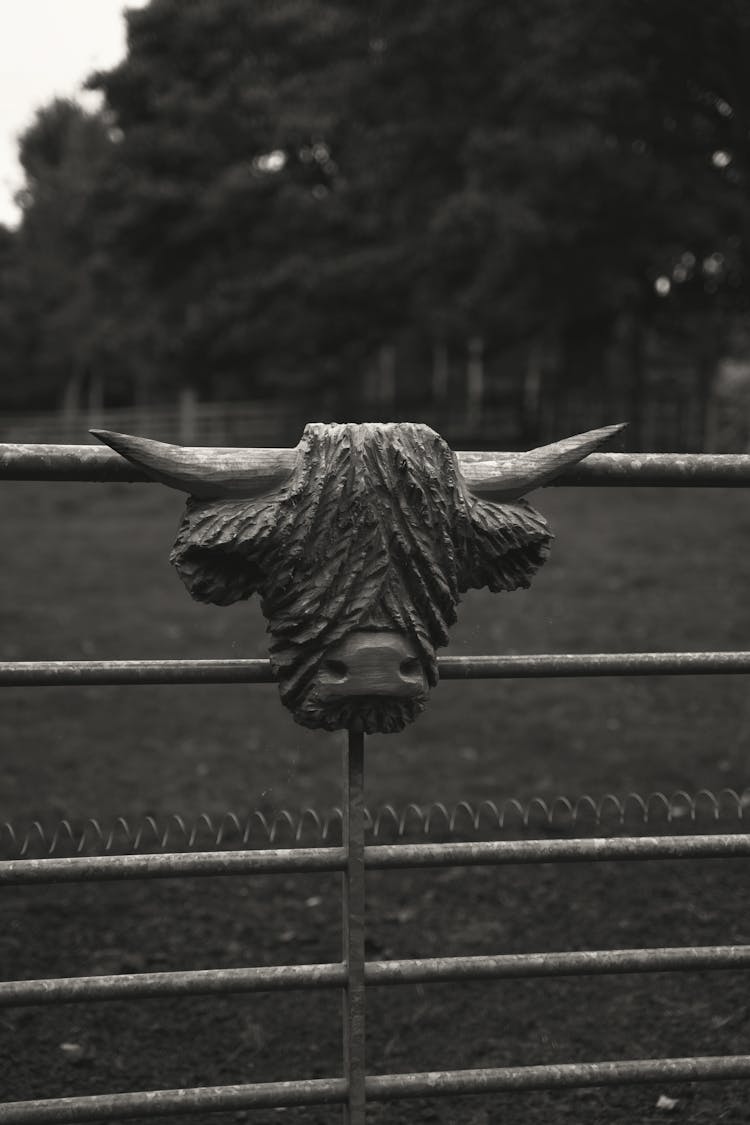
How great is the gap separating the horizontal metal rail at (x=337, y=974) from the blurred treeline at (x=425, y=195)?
10030 mm

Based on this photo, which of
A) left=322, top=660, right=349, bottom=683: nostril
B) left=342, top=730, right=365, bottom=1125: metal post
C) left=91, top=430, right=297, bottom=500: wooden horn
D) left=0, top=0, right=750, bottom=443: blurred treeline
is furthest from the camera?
left=0, top=0, right=750, bottom=443: blurred treeline

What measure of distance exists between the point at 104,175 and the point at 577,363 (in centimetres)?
908

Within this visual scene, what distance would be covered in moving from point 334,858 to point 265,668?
30 centimetres

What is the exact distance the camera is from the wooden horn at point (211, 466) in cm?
150

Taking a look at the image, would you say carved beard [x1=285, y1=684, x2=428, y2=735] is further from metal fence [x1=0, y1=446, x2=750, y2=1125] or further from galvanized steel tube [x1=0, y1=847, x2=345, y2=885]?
galvanized steel tube [x1=0, y1=847, x2=345, y2=885]

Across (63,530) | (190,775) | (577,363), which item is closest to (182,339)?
(577,363)

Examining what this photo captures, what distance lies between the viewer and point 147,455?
1.50 metres

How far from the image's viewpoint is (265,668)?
1.73 meters

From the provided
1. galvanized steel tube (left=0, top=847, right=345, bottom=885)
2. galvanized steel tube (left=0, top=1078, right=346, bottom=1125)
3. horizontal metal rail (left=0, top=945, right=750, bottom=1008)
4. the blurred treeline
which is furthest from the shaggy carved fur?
the blurred treeline

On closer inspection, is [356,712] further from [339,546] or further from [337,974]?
[337,974]

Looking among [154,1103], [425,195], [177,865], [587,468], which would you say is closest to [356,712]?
[177,865]

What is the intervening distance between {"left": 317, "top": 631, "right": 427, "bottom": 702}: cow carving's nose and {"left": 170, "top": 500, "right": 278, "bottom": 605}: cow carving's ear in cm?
16

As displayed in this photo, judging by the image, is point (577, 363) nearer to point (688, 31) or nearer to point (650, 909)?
point (688, 31)

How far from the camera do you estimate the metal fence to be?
1.69 metres
